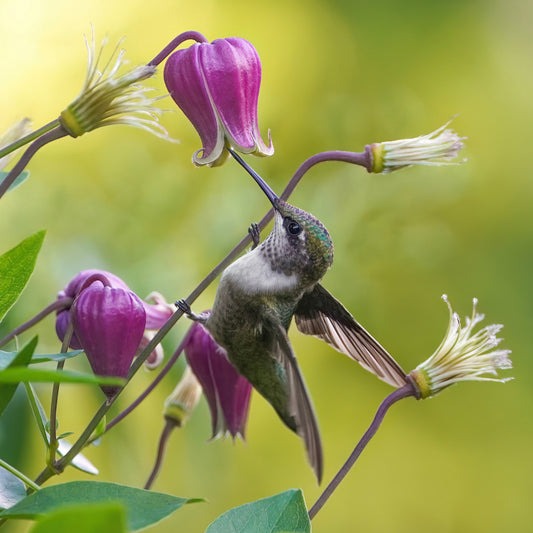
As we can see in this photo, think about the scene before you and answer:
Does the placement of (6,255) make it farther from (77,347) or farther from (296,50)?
(296,50)

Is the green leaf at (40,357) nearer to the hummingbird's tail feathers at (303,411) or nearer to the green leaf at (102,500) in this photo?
the green leaf at (102,500)

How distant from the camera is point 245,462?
2.32 m

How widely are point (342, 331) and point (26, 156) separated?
42cm

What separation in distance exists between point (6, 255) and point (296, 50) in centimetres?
216

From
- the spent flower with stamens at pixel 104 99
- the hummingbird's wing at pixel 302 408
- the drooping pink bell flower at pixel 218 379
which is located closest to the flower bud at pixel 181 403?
the drooping pink bell flower at pixel 218 379

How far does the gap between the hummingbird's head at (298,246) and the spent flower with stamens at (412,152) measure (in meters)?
0.14

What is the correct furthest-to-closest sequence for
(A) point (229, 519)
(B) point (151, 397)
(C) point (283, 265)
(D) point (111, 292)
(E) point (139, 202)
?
(B) point (151, 397) → (E) point (139, 202) → (C) point (283, 265) → (D) point (111, 292) → (A) point (229, 519)

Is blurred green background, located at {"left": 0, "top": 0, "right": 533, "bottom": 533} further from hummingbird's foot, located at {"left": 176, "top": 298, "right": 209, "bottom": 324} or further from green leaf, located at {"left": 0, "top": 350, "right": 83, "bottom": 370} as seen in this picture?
green leaf, located at {"left": 0, "top": 350, "right": 83, "bottom": 370}

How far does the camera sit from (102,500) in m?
0.51

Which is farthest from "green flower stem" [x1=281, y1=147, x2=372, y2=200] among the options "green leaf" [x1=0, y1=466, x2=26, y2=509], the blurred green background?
the blurred green background

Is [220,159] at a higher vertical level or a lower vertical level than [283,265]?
higher

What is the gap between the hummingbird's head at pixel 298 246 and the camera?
2.91 feet

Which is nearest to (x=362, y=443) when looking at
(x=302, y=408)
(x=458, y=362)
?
(x=302, y=408)

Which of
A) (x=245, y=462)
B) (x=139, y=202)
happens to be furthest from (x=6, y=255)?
(x=245, y=462)
